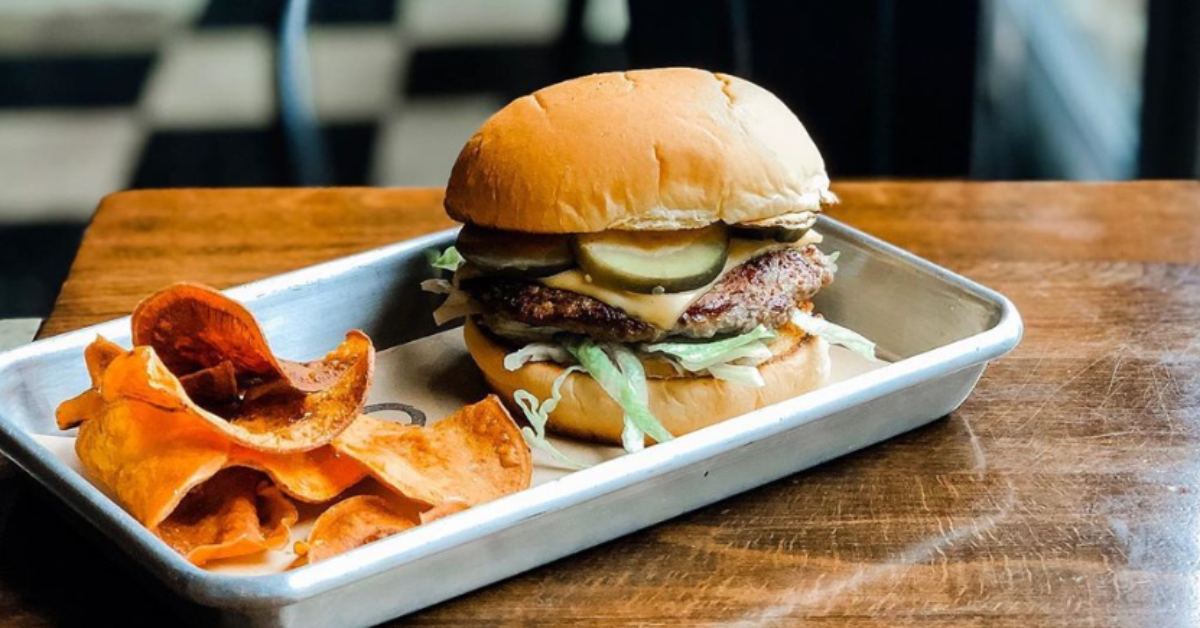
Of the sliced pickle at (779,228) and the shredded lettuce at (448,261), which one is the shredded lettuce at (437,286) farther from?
the sliced pickle at (779,228)

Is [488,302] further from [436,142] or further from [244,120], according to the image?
[244,120]

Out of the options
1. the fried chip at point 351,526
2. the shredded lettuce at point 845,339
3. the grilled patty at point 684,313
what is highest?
the grilled patty at point 684,313

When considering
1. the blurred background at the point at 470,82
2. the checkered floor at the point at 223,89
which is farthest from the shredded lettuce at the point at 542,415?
the checkered floor at the point at 223,89

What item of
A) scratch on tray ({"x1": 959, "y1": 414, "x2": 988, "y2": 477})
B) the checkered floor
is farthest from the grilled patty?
the checkered floor

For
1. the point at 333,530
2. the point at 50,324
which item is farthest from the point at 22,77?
the point at 333,530

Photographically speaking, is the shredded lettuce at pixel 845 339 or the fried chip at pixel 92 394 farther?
the shredded lettuce at pixel 845 339

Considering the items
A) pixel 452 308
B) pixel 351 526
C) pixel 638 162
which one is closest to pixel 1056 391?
pixel 638 162

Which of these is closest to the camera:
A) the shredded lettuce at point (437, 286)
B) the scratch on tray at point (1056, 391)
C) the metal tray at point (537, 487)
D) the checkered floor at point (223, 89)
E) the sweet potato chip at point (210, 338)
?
the metal tray at point (537, 487)

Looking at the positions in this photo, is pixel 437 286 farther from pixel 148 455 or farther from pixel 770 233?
pixel 148 455
